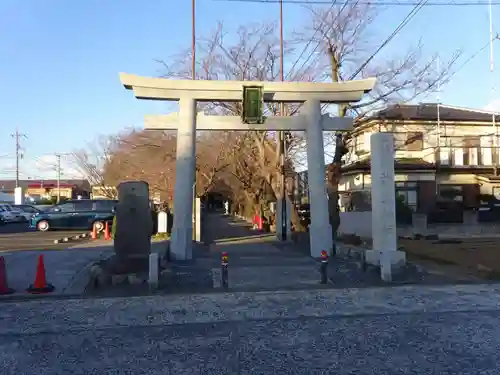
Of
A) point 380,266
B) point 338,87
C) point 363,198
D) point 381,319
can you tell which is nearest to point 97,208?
point 363,198

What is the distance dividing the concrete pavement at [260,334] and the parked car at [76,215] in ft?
65.4

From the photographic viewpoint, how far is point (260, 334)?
7.30 metres

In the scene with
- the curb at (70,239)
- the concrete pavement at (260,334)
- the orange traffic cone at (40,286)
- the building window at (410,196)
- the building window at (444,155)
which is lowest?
the concrete pavement at (260,334)

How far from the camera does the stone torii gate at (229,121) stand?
16594 mm

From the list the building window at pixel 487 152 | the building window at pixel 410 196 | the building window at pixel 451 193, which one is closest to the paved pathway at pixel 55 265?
the building window at pixel 410 196

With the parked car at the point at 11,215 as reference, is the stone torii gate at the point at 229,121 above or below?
above

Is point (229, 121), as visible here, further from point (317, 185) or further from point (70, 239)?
point (70, 239)

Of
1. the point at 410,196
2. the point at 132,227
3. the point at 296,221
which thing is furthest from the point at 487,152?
the point at 132,227

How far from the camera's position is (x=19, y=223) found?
41.7 metres

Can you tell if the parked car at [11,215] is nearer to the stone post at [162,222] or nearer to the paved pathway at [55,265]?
the stone post at [162,222]

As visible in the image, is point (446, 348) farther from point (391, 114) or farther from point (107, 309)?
point (391, 114)

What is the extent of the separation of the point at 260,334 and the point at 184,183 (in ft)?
32.3

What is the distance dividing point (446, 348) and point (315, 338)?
158 centimetres

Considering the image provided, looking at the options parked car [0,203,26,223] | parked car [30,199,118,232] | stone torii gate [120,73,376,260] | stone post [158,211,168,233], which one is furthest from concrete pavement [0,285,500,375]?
parked car [0,203,26,223]
